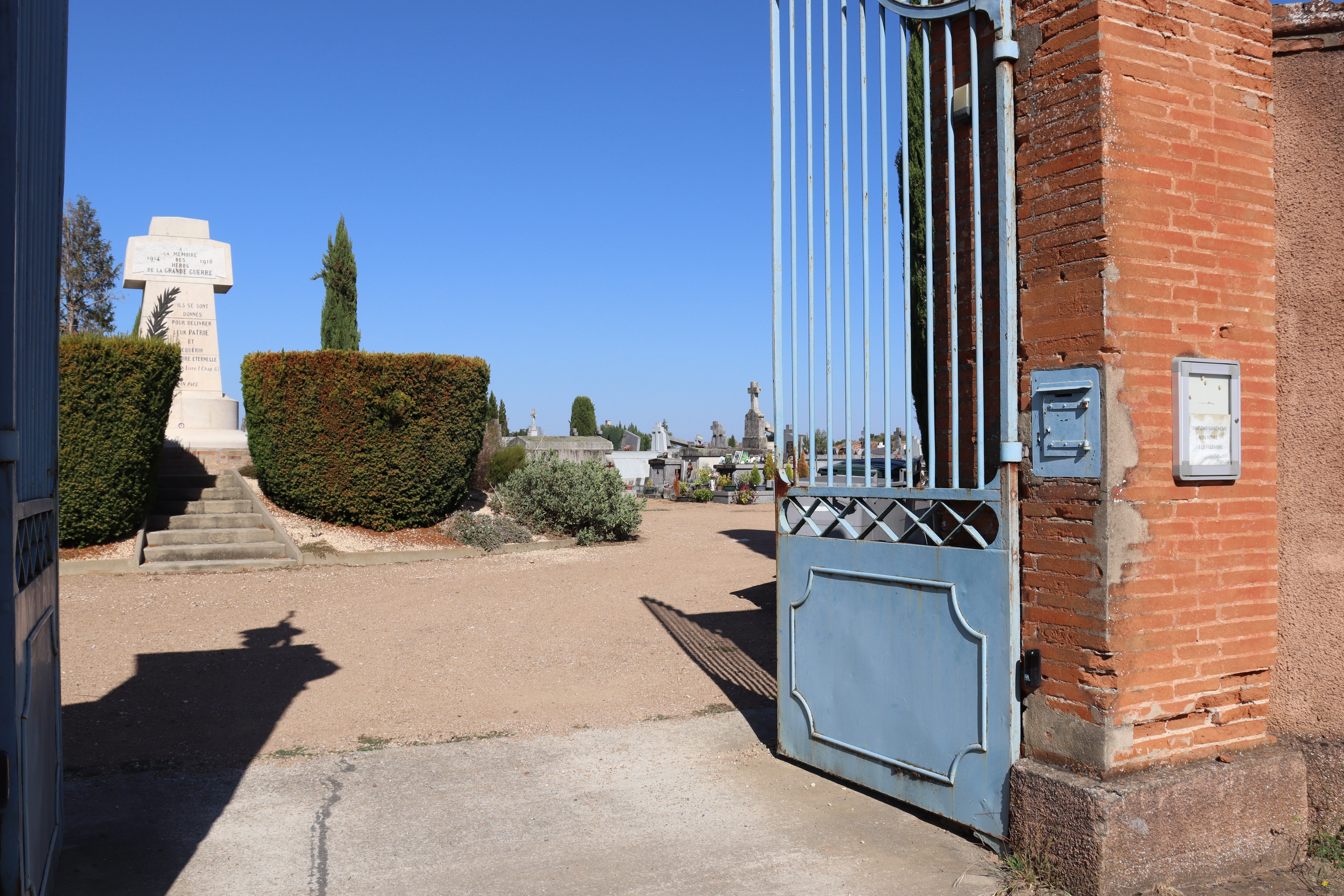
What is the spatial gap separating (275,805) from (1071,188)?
170 inches

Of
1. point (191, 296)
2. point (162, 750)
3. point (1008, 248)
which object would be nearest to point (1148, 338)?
point (1008, 248)

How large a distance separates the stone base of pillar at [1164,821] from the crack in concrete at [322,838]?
2656 millimetres

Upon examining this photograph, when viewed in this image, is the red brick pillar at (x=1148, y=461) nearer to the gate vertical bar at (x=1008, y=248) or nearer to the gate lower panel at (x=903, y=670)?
the gate vertical bar at (x=1008, y=248)

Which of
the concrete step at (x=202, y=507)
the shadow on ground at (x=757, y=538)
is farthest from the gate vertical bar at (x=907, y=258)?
the concrete step at (x=202, y=507)

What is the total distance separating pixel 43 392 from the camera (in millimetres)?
3236

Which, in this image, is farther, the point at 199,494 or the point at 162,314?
the point at 162,314

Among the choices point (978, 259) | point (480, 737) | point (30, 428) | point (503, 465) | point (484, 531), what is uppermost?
point (978, 259)

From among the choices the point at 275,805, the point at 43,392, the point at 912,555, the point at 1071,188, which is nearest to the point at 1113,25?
the point at 1071,188

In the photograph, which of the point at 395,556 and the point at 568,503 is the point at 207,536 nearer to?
the point at 395,556

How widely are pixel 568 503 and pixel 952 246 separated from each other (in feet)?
36.6

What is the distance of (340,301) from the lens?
20.4 meters

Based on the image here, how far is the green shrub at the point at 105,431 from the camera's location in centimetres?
1057

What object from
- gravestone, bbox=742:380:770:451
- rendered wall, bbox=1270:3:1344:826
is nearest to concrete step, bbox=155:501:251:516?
rendered wall, bbox=1270:3:1344:826

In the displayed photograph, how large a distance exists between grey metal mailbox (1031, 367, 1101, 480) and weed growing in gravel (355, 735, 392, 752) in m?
3.80
